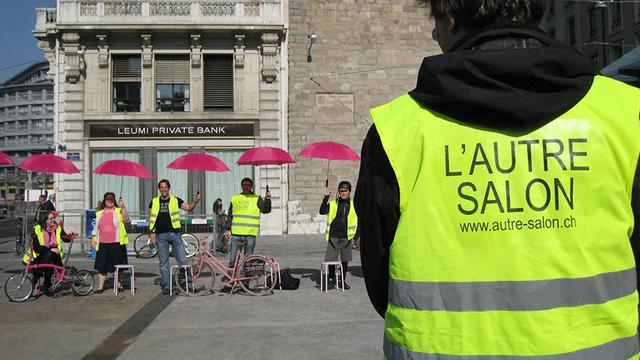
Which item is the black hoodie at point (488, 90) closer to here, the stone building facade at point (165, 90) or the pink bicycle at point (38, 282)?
the pink bicycle at point (38, 282)

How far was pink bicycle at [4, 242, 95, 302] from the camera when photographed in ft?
33.9

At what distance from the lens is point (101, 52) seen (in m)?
25.4

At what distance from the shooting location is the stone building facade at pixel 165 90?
25.2 m

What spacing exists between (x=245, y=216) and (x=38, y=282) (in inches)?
156

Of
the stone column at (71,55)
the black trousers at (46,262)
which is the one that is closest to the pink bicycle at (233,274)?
the black trousers at (46,262)

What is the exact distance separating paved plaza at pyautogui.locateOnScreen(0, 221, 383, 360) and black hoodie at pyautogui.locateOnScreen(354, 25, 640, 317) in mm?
5074

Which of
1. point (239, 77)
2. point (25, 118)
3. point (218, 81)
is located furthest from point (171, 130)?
point (25, 118)

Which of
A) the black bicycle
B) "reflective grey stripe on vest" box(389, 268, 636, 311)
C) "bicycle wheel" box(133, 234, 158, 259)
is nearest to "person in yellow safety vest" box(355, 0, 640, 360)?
"reflective grey stripe on vest" box(389, 268, 636, 311)

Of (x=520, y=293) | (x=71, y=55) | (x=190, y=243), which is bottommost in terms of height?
(x=190, y=243)

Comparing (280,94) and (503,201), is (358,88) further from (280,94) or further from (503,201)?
(503,201)

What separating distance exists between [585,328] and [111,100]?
2612 centimetres

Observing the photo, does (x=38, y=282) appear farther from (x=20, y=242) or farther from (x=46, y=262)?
(x=20, y=242)

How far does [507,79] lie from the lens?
4.96ft

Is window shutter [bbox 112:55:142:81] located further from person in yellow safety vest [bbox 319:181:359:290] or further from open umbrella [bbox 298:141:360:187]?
person in yellow safety vest [bbox 319:181:359:290]
